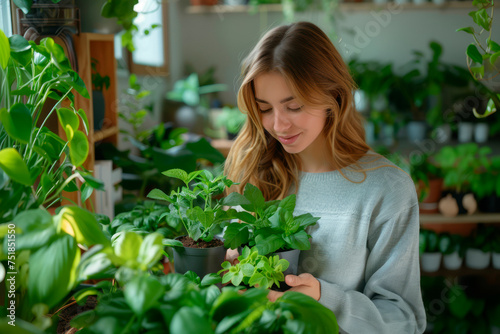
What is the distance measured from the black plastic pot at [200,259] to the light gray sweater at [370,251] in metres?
0.23

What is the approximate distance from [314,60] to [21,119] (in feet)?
2.13

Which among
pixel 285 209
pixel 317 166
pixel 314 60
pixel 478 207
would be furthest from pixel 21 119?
pixel 478 207

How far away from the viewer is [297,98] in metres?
1.00

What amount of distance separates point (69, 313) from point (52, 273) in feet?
1.58

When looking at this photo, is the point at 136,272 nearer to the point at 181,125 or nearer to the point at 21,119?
the point at 21,119

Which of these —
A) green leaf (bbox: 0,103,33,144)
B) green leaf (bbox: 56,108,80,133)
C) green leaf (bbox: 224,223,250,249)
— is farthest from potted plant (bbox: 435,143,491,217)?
green leaf (bbox: 0,103,33,144)

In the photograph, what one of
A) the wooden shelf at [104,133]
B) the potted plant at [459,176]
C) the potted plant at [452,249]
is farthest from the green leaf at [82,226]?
the potted plant at [452,249]

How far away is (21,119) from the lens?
59cm

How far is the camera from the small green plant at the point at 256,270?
728mm

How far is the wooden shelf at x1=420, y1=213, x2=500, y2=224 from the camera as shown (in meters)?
2.56

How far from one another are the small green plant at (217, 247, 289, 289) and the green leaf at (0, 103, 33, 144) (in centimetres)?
36

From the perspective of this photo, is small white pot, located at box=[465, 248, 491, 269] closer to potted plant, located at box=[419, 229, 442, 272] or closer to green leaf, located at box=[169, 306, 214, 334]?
potted plant, located at box=[419, 229, 442, 272]

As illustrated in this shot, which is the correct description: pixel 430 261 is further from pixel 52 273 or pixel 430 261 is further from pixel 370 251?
pixel 52 273

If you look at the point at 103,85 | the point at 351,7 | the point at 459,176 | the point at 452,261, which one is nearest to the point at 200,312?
the point at 103,85
